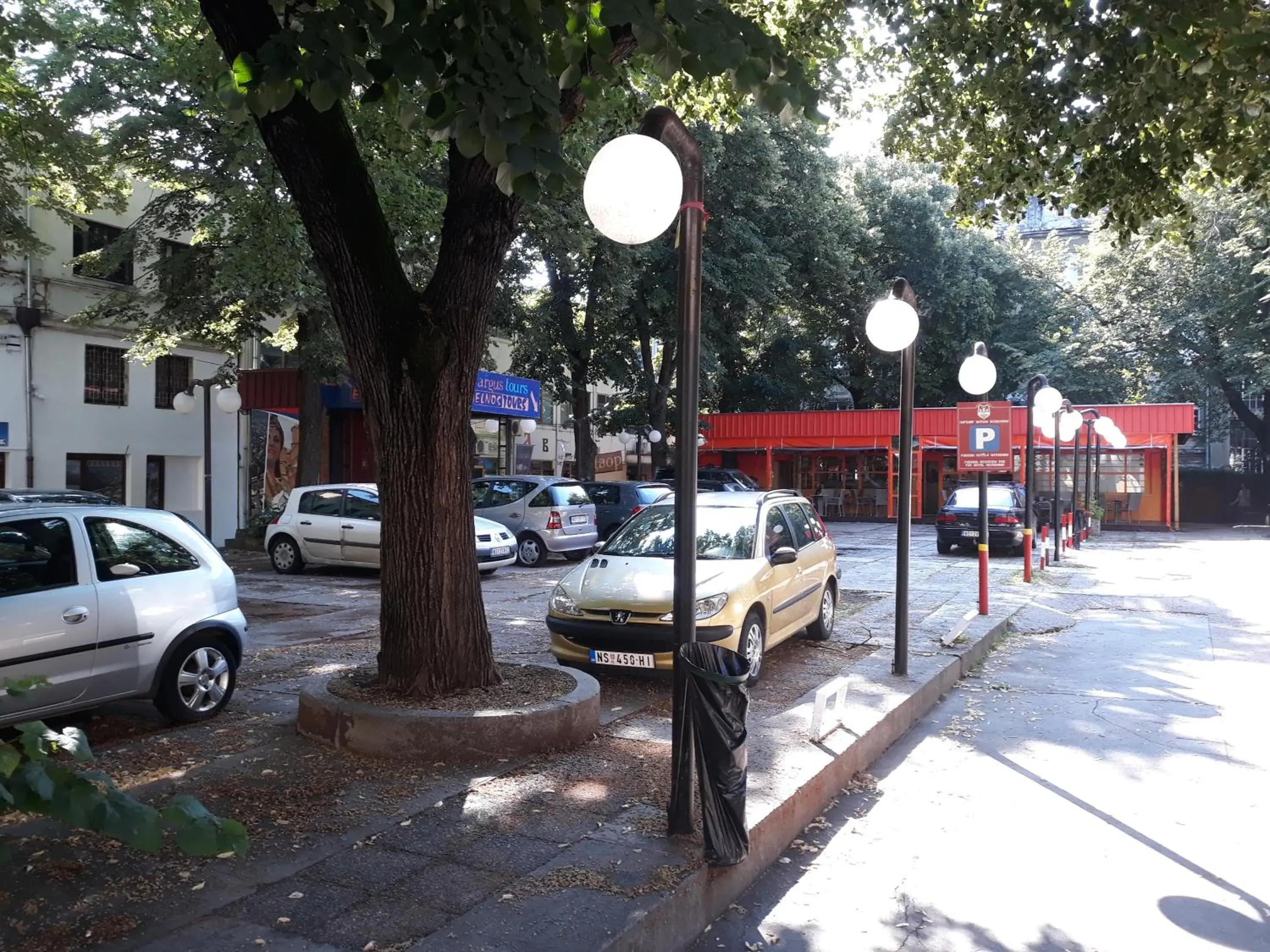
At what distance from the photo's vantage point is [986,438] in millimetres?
12719

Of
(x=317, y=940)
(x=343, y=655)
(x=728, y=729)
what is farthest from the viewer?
(x=343, y=655)

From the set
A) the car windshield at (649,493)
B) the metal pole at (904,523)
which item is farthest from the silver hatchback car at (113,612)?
the car windshield at (649,493)

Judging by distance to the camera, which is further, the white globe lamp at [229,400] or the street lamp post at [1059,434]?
the street lamp post at [1059,434]

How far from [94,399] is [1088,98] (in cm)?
2204

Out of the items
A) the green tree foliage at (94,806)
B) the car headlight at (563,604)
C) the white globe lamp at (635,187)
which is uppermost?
the white globe lamp at (635,187)

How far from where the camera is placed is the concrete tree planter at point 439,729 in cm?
524

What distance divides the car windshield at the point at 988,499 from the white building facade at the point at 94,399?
1695 cm

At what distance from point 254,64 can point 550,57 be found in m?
1.40

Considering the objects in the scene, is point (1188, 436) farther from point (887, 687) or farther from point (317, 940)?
point (317, 940)

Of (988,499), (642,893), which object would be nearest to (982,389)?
(642,893)

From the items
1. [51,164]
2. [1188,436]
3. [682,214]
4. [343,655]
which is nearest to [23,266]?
[51,164]

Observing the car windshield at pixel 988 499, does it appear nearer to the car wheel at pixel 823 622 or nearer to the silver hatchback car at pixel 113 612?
the car wheel at pixel 823 622

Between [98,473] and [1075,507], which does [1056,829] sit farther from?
[98,473]

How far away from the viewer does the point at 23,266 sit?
67.6 feet
